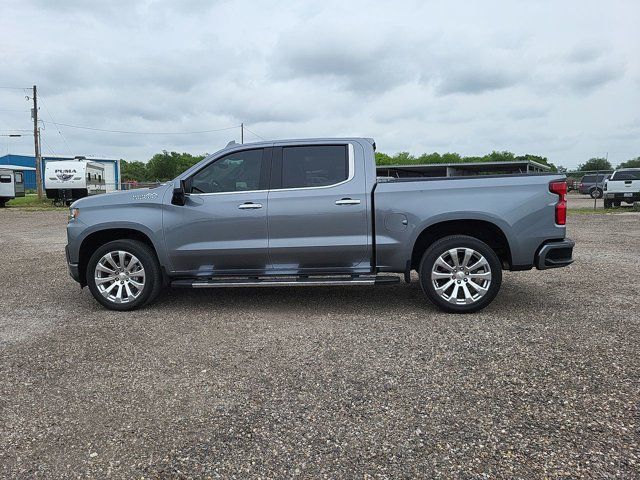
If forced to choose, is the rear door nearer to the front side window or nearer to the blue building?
the front side window

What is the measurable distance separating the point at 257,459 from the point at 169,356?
1.85 meters

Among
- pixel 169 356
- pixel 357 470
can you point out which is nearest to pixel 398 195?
pixel 169 356

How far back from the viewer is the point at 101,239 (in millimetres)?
5992

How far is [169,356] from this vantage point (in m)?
4.33

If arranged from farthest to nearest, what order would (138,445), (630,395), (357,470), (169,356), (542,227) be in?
(542,227), (169,356), (630,395), (138,445), (357,470)

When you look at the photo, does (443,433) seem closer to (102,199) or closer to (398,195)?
(398,195)

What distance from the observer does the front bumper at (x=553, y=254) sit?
5.32m

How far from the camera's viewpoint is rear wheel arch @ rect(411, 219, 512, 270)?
5551mm

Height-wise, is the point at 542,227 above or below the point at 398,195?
below

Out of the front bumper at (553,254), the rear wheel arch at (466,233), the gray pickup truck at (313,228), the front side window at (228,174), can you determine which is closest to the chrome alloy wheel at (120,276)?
the gray pickup truck at (313,228)

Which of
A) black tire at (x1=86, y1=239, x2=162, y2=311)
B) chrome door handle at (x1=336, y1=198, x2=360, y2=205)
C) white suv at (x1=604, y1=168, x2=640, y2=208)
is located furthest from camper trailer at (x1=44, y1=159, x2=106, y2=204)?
chrome door handle at (x1=336, y1=198, x2=360, y2=205)

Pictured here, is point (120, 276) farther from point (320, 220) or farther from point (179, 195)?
point (320, 220)

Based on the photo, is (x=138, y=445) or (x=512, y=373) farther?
(x=512, y=373)

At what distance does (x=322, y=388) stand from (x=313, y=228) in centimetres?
227
